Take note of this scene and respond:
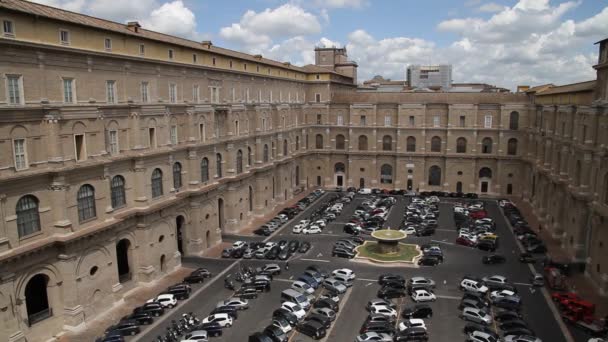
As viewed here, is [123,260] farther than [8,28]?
Yes

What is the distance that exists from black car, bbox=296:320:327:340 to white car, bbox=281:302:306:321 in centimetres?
183

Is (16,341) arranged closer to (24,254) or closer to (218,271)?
(24,254)

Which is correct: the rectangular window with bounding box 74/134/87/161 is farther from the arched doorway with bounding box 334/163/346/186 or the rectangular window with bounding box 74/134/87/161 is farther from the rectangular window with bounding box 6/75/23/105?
the arched doorway with bounding box 334/163/346/186

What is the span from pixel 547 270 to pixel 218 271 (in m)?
33.8

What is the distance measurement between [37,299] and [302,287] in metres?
21.7

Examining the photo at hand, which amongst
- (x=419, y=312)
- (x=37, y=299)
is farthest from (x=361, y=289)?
(x=37, y=299)

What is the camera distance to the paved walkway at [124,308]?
3556cm

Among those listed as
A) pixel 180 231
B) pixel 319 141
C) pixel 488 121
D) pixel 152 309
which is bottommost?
pixel 152 309

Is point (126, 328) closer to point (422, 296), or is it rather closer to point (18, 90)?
point (18, 90)

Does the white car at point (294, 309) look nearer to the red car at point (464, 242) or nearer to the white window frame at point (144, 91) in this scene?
the white window frame at point (144, 91)

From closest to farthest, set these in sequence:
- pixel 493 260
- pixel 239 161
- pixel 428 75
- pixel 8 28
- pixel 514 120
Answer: pixel 8 28 < pixel 493 260 < pixel 239 161 < pixel 514 120 < pixel 428 75

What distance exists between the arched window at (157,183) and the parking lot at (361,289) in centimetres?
984

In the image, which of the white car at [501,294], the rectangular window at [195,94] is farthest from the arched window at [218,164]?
the white car at [501,294]

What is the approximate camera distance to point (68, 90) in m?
35.8
